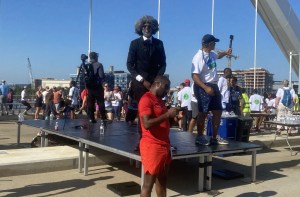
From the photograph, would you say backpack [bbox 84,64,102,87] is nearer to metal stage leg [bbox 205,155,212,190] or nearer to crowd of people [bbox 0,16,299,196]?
crowd of people [bbox 0,16,299,196]

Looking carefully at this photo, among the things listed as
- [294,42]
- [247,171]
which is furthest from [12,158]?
[294,42]

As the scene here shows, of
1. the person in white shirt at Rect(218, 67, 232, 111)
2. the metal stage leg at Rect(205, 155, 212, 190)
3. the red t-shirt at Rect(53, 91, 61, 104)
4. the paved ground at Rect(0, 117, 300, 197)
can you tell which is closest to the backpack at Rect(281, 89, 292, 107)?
the person in white shirt at Rect(218, 67, 232, 111)

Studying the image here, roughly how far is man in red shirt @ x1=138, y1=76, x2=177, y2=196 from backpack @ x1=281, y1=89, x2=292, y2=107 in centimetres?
966

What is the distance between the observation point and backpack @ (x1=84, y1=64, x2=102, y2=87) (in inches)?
352

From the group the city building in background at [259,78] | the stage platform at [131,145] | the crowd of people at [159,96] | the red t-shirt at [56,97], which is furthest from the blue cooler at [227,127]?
the city building in background at [259,78]

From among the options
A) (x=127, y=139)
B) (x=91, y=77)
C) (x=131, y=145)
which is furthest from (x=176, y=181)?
(x=91, y=77)

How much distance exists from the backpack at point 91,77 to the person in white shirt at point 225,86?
293 centimetres

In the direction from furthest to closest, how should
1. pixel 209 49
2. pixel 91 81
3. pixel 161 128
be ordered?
pixel 91 81 → pixel 209 49 → pixel 161 128

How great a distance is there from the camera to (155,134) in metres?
4.11

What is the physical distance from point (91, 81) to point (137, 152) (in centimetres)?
403

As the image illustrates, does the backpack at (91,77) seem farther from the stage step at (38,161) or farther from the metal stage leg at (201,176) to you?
the metal stage leg at (201,176)

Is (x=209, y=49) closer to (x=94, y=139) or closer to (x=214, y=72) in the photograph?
(x=214, y=72)

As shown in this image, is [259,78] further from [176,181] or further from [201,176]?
[201,176]

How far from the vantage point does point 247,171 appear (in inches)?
290
